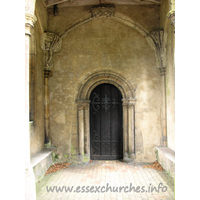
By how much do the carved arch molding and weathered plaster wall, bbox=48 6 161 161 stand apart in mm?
148

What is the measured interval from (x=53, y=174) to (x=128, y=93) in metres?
3.23

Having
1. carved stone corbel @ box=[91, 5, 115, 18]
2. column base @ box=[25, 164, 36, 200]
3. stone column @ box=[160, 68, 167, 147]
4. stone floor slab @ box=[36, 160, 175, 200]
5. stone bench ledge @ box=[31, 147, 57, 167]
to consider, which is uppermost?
carved stone corbel @ box=[91, 5, 115, 18]

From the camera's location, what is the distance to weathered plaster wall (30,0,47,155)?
16.4 ft

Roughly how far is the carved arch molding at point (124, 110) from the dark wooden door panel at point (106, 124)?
0.26 metres

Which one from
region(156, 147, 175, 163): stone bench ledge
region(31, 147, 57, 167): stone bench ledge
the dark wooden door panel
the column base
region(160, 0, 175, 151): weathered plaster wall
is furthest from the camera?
the dark wooden door panel

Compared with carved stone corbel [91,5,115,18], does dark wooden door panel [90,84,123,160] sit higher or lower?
lower

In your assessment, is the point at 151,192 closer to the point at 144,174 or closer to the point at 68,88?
the point at 144,174

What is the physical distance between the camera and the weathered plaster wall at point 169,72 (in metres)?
5.13

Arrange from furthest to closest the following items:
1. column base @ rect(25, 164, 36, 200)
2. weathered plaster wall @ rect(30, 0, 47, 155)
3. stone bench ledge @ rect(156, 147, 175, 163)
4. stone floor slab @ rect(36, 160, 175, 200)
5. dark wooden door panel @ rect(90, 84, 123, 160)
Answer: dark wooden door panel @ rect(90, 84, 123, 160) < weathered plaster wall @ rect(30, 0, 47, 155) < stone bench ledge @ rect(156, 147, 175, 163) < stone floor slab @ rect(36, 160, 175, 200) < column base @ rect(25, 164, 36, 200)

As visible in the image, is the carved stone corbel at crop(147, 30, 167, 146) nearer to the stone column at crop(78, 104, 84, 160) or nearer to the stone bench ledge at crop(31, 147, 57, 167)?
the stone column at crop(78, 104, 84, 160)

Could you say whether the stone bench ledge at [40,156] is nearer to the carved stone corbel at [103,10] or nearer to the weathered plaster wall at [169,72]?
the weathered plaster wall at [169,72]

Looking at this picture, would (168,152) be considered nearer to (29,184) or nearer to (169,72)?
(169,72)

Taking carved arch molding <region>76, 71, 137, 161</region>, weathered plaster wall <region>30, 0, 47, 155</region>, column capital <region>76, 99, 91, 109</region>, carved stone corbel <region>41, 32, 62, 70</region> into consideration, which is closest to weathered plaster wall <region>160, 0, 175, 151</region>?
carved arch molding <region>76, 71, 137, 161</region>

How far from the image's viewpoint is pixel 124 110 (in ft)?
19.7
